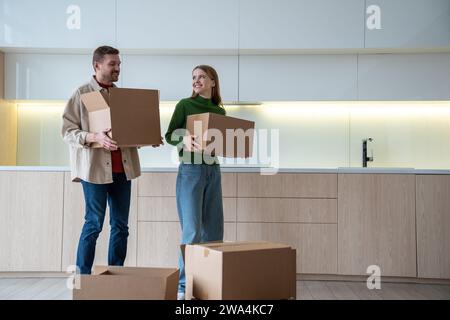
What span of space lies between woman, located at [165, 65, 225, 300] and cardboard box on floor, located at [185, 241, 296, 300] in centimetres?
56

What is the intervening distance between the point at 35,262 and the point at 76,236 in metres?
0.30

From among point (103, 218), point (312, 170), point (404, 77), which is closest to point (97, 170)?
point (103, 218)

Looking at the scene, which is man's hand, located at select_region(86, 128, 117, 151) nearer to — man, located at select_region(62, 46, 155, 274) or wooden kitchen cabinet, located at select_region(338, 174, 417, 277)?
man, located at select_region(62, 46, 155, 274)

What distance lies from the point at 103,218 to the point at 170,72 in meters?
1.57

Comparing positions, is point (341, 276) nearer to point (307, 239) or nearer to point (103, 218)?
point (307, 239)

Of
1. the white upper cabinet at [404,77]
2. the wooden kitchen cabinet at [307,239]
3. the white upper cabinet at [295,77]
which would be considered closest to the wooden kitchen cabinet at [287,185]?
the wooden kitchen cabinet at [307,239]

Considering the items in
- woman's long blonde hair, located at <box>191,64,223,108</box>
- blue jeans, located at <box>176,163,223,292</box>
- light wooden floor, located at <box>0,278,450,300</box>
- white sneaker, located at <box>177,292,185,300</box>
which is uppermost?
woman's long blonde hair, located at <box>191,64,223,108</box>

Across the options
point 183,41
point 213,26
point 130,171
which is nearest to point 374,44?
point 213,26

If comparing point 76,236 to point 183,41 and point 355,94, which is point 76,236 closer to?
point 183,41

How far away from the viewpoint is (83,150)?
2.15m

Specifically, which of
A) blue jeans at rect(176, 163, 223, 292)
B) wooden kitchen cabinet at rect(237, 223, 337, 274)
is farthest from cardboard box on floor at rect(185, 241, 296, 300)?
wooden kitchen cabinet at rect(237, 223, 337, 274)

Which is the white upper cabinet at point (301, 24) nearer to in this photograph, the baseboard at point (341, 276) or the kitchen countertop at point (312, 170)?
the kitchen countertop at point (312, 170)

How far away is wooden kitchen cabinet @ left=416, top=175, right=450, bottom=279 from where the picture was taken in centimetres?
278

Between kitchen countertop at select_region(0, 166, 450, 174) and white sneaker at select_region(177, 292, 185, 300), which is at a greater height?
kitchen countertop at select_region(0, 166, 450, 174)
